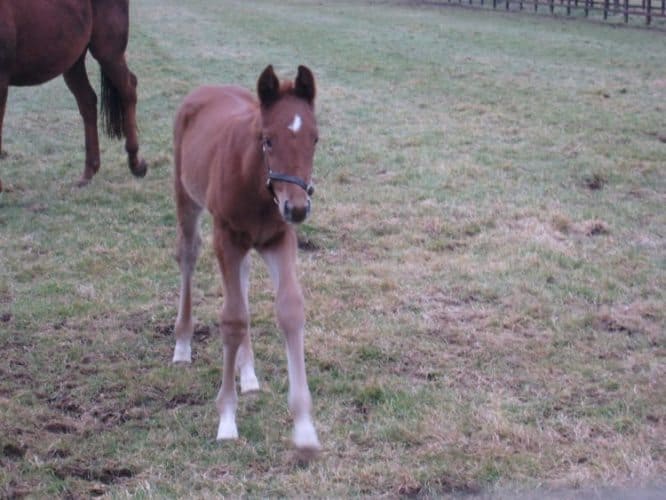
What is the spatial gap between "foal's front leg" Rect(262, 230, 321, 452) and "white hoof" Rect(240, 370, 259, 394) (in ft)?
2.43

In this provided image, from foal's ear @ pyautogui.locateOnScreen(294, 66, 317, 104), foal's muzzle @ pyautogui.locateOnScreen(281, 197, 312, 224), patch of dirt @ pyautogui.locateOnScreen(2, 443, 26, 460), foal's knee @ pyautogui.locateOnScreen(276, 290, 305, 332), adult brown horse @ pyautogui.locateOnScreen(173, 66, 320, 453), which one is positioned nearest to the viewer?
foal's muzzle @ pyautogui.locateOnScreen(281, 197, 312, 224)

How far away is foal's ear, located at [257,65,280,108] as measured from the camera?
3.64m

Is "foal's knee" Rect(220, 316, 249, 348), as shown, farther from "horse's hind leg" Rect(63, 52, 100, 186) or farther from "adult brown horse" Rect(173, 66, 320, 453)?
"horse's hind leg" Rect(63, 52, 100, 186)

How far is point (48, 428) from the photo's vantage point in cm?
418

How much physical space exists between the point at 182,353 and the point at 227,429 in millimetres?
940

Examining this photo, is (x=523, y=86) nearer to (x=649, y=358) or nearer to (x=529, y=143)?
(x=529, y=143)

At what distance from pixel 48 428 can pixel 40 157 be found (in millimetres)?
5609

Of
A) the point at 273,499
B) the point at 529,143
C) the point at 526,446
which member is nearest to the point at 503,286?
the point at 526,446

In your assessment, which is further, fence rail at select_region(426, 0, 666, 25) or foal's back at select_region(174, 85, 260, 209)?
fence rail at select_region(426, 0, 666, 25)

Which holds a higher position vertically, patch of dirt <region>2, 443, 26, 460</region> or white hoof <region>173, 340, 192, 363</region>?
white hoof <region>173, 340, 192, 363</region>

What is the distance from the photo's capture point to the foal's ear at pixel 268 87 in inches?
143

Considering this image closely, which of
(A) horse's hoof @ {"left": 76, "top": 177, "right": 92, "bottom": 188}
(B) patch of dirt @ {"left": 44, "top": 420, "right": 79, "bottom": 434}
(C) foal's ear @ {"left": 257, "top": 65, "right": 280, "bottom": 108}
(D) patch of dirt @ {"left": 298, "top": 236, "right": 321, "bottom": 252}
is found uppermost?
(C) foal's ear @ {"left": 257, "top": 65, "right": 280, "bottom": 108}

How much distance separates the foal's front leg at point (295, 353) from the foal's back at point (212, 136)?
1.55 feet

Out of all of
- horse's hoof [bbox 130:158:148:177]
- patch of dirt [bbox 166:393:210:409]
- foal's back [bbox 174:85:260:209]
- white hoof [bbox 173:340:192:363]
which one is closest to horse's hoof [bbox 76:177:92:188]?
horse's hoof [bbox 130:158:148:177]
